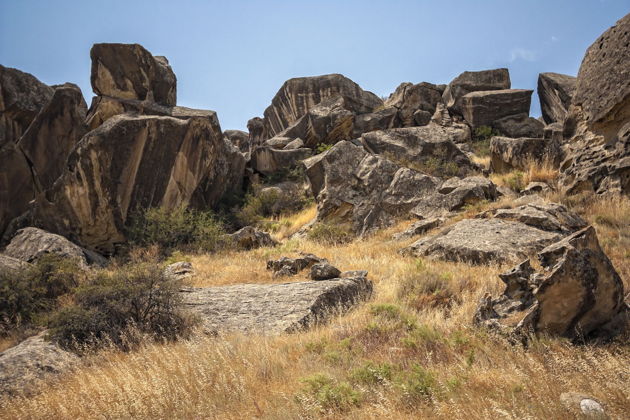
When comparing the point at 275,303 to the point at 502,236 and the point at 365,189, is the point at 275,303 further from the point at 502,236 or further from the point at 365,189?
the point at 365,189

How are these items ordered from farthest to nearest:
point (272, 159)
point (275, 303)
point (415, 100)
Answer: point (415, 100) → point (272, 159) → point (275, 303)

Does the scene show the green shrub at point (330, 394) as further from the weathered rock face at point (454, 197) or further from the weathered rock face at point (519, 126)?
the weathered rock face at point (519, 126)

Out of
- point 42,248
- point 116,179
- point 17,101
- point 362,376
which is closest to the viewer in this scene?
point 362,376

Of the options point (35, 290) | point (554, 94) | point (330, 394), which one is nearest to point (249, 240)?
point (35, 290)

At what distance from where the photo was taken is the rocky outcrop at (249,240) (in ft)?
50.6

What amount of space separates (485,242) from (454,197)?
488cm

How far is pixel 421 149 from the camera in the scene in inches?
780

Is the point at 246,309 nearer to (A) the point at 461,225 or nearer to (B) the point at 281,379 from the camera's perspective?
(B) the point at 281,379

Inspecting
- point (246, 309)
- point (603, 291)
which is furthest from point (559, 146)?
point (246, 309)

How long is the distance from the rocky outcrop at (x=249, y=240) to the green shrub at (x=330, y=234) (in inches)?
65.1

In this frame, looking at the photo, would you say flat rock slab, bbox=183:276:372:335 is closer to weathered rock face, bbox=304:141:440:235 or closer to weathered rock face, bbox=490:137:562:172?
weathered rock face, bbox=304:141:440:235

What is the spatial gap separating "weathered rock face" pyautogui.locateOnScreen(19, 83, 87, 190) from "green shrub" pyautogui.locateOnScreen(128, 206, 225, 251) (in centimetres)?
681

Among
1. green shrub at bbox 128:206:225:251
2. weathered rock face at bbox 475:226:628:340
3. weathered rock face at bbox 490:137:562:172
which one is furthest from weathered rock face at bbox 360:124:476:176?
weathered rock face at bbox 475:226:628:340

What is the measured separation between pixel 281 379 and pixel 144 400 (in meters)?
1.53
